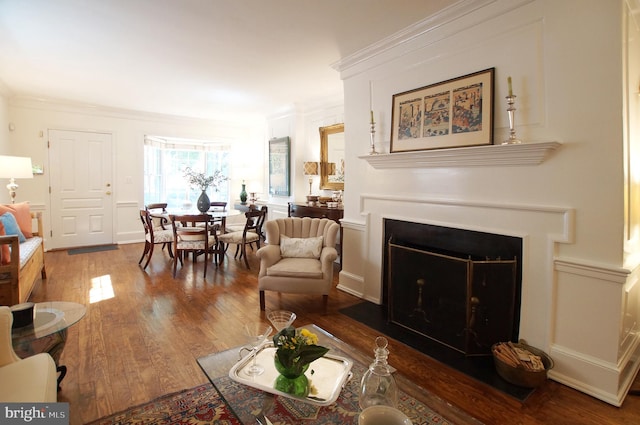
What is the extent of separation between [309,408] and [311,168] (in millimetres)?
4350

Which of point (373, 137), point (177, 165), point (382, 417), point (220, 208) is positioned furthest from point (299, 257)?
point (177, 165)

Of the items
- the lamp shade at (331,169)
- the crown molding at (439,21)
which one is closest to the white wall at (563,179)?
the crown molding at (439,21)

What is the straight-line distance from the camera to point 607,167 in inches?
76.3

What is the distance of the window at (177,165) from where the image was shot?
6.81 meters

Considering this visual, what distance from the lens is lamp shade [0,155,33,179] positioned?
3837 millimetres

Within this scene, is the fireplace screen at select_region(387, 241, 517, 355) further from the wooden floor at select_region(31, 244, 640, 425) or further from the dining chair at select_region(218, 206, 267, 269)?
the dining chair at select_region(218, 206, 267, 269)

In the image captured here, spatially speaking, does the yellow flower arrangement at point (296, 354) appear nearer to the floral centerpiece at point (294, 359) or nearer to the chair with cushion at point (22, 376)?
the floral centerpiece at point (294, 359)

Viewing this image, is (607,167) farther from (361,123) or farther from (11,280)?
(11,280)

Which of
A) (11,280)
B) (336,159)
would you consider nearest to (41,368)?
(11,280)

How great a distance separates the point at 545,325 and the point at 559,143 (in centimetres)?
119

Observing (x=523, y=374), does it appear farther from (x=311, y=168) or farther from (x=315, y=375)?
(x=311, y=168)

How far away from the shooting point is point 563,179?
2.10m

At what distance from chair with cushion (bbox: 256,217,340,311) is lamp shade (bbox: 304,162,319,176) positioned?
5.78 feet
